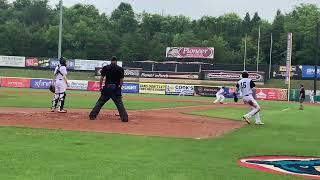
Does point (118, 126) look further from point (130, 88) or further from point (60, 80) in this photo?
point (130, 88)

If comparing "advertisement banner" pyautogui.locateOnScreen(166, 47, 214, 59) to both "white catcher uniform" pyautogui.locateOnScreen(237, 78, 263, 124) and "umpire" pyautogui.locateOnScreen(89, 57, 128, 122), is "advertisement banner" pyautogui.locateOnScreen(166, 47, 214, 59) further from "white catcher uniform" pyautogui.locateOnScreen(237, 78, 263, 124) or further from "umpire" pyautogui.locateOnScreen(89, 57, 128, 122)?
"umpire" pyautogui.locateOnScreen(89, 57, 128, 122)

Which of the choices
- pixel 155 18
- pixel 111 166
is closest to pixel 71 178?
pixel 111 166

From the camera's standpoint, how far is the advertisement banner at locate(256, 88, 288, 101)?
61.2m

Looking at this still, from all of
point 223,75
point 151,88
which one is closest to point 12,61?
point 151,88

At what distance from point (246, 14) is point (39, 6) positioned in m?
58.9

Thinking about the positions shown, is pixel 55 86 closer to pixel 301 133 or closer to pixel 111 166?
pixel 301 133

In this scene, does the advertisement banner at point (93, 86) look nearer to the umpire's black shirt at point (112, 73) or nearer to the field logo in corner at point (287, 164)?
the umpire's black shirt at point (112, 73)

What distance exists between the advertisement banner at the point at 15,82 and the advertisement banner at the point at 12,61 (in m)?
21.6

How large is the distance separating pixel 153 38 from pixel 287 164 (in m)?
120

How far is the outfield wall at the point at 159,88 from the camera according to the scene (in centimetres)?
6181

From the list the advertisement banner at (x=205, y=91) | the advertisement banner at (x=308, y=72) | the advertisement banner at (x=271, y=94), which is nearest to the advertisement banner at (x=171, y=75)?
the advertisement banner at (x=308, y=72)

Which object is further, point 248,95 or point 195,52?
point 195,52

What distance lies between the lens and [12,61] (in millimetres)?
91438

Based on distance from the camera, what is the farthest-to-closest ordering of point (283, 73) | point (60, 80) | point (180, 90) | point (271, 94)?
point (283, 73), point (180, 90), point (271, 94), point (60, 80)
